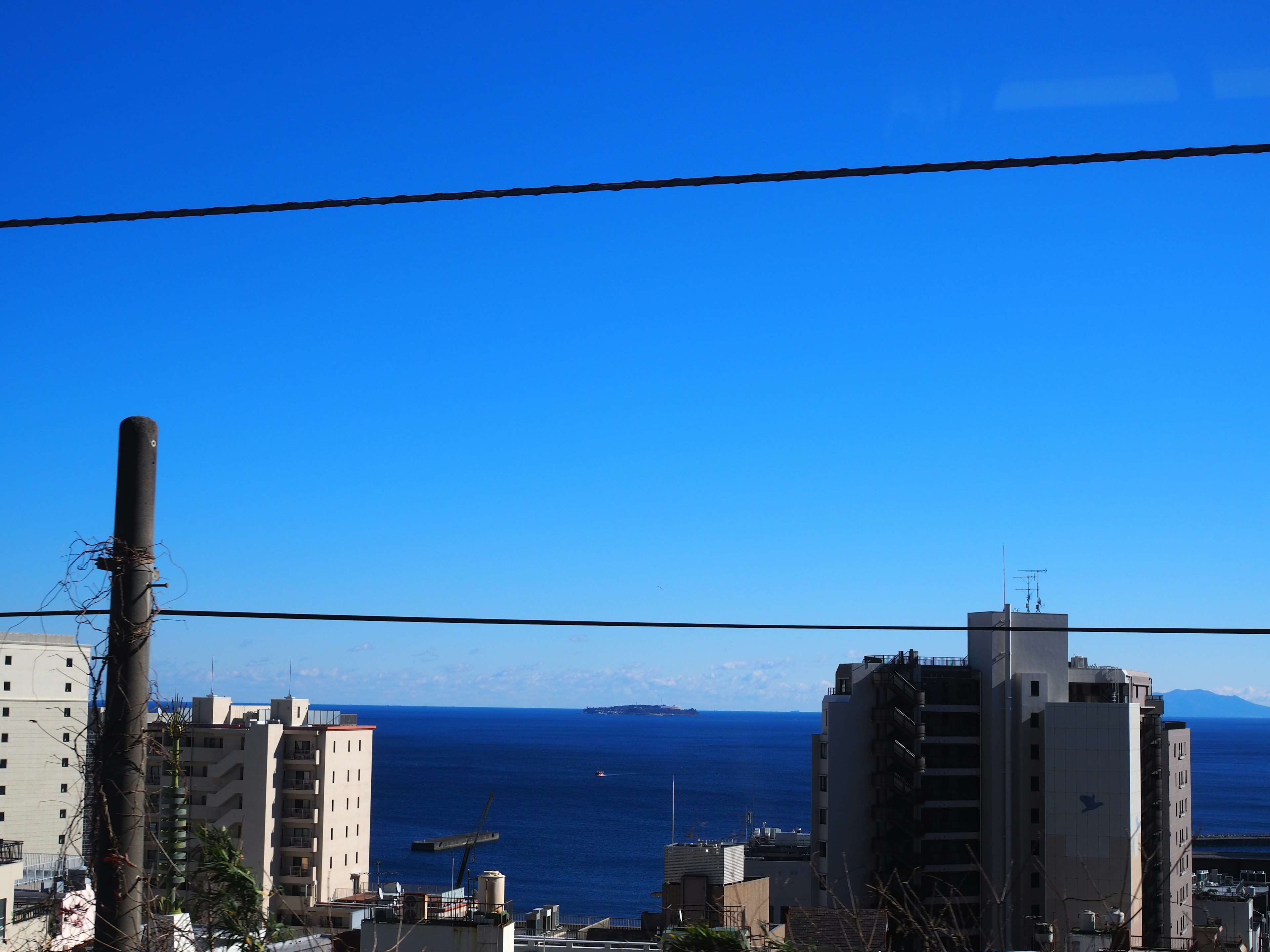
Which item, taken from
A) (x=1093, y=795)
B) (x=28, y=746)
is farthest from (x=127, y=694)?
(x=28, y=746)

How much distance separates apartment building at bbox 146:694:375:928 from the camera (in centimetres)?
5822

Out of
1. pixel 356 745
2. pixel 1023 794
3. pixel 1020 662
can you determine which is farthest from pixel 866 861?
pixel 356 745

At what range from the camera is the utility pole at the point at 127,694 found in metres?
4.53

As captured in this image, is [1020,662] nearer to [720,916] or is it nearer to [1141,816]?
[1141,816]

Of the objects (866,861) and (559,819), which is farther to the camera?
(559,819)

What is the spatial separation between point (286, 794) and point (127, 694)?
59.1m

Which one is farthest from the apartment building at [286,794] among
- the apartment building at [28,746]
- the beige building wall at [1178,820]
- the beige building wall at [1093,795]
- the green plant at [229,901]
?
the green plant at [229,901]

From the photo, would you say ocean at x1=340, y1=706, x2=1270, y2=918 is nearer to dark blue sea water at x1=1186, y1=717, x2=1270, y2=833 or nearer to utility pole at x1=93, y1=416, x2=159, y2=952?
dark blue sea water at x1=1186, y1=717, x2=1270, y2=833

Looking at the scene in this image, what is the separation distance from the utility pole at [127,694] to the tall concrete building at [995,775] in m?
42.0

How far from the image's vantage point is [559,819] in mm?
113125

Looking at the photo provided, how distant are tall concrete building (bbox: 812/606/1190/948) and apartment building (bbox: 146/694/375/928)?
2557 cm

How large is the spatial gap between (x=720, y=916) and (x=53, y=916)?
75.1 feet

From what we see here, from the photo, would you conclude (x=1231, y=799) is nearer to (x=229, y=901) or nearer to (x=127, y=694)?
(x=229, y=901)

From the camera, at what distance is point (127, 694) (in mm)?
4551
